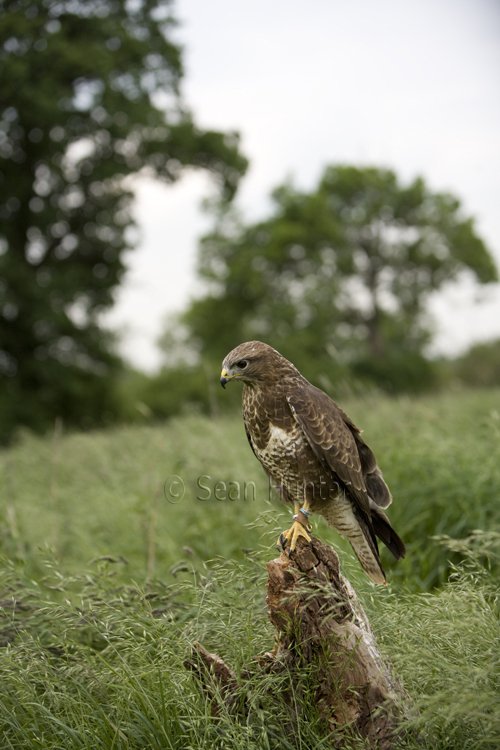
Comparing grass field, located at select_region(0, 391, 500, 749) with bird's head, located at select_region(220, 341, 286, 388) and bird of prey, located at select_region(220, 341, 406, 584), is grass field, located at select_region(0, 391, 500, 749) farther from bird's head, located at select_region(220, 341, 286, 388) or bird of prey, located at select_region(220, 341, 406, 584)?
bird's head, located at select_region(220, 341, 286, 388)

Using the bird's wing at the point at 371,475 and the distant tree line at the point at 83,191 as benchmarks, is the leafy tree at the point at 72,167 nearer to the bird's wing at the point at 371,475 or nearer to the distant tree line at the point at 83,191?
the distant tree line at the point at 83,191

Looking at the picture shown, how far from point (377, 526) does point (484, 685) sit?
3.00 ft

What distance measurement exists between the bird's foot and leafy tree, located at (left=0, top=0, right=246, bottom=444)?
10.1 meters

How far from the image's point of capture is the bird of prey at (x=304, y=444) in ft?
6.73

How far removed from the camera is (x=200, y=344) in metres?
22.6

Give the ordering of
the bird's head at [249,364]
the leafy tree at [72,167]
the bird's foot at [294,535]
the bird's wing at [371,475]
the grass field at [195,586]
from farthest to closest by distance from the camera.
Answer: the leafy tree at [72,167]
the bird's wing at [371,475]
the bird's head at [249,364]
the bird's foot at [294,535]
the grass field at [195,586]

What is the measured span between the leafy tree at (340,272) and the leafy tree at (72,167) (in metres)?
7.25

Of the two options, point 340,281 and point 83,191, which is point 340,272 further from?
point 83,191

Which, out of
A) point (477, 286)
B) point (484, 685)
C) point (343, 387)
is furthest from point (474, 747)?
point (477, 286)

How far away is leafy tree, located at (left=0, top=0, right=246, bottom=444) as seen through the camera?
1074cm

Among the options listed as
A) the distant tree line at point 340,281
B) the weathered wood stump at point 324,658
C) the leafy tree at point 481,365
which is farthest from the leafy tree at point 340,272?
the weathered wood stump at point 324,658

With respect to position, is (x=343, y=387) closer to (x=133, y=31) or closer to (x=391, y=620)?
(x=391, y=620)

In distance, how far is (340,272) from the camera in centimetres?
2289

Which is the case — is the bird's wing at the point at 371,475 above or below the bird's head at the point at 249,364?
below
